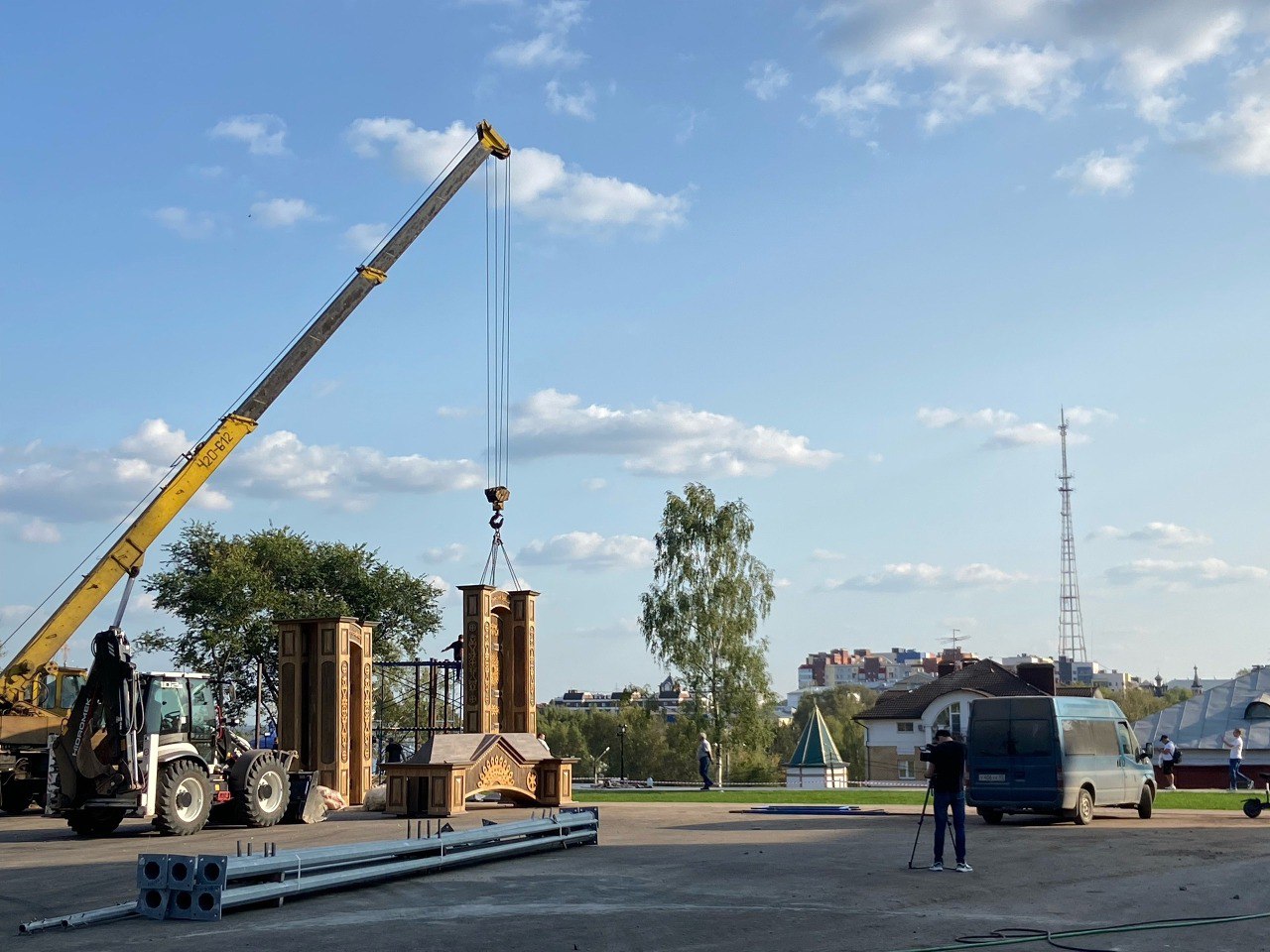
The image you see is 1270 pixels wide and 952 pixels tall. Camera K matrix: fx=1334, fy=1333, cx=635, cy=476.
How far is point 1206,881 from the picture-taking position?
538 inches

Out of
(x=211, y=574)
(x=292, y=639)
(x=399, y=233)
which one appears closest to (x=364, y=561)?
(x=211, y=574)

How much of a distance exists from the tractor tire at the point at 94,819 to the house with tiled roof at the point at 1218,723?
4465 centimetres

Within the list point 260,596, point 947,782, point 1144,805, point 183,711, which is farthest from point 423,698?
point 947,782

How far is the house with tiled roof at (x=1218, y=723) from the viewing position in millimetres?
57812

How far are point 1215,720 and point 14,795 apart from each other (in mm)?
50815

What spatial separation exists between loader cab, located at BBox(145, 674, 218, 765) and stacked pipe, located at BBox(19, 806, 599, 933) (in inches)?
347

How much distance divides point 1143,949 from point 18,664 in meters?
25.7

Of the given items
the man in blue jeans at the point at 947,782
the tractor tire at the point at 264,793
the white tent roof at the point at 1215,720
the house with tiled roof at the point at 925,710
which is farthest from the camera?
the house with tiled roof at the point at 925,710

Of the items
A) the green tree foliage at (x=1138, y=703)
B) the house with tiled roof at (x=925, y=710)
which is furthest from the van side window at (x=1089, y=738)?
the green tree foliage at (x=1138, y=703)

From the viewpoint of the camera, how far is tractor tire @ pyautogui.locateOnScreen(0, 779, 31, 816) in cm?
2864

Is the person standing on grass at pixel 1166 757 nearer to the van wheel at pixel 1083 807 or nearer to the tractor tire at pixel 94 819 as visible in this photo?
the van wheel at pixel 1083 807

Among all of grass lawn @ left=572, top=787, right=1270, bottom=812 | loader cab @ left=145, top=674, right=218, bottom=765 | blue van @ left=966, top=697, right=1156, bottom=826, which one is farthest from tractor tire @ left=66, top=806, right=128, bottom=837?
blue van @ left=966, top=697, right=1156, bottom=826

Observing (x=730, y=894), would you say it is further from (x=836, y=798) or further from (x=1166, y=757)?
(x=1166, y=757)

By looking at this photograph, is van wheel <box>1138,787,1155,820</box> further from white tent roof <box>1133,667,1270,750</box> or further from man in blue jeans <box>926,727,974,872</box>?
white tent roof <box>1133,667,1270,750</box>
